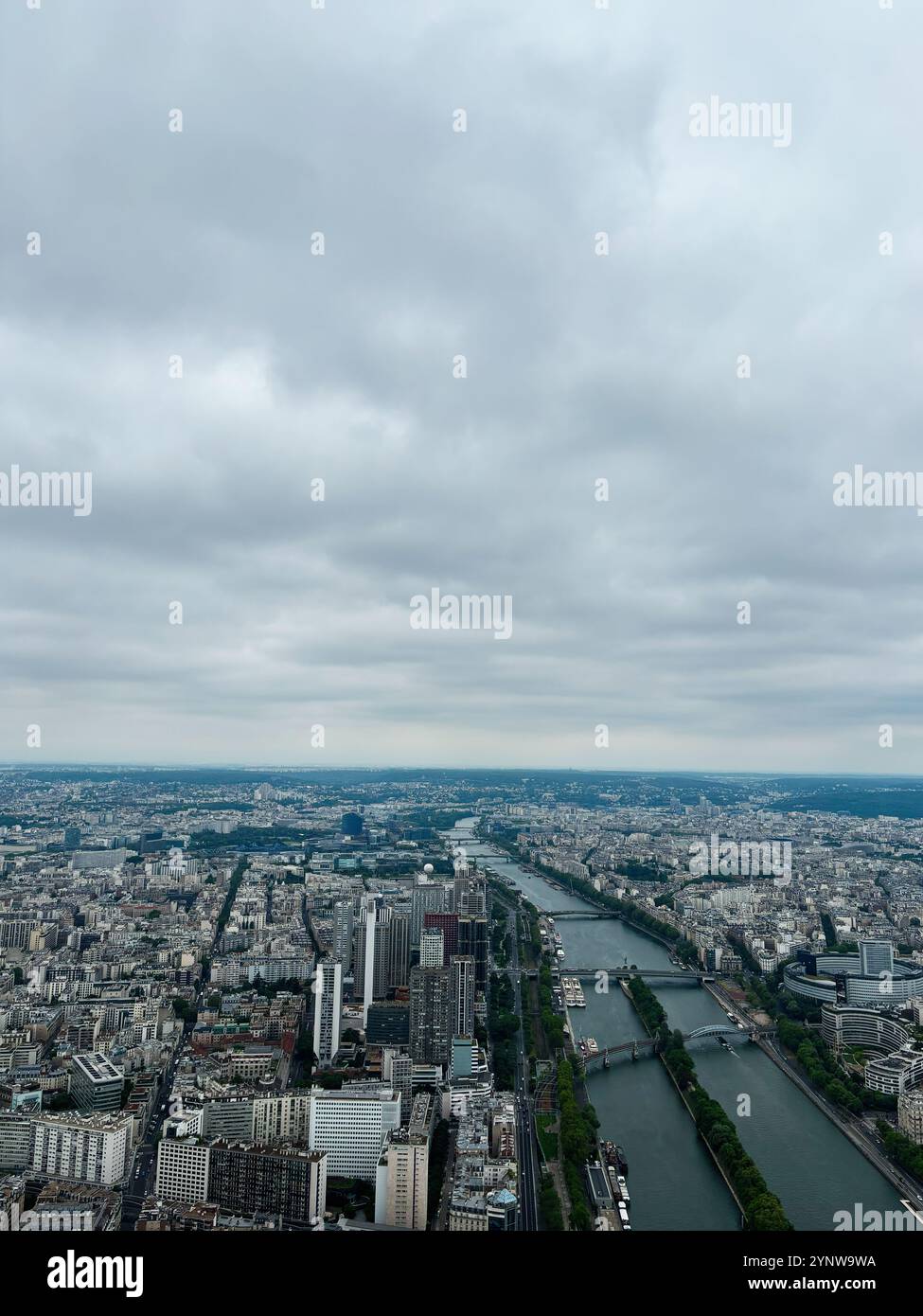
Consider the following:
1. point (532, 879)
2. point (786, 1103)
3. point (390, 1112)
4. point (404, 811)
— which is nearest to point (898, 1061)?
point (786, 1103)

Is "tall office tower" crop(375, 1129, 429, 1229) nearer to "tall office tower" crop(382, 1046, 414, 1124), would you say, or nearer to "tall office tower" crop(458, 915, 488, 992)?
"tall office tower" crop(382, 1046, 414, 1124)

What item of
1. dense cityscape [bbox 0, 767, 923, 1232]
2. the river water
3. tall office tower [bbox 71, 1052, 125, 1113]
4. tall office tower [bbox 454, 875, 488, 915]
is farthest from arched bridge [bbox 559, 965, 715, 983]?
tall office tower [bbox 71, 1052, 125, 1113]

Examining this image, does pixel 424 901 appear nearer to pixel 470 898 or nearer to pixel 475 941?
pixel 470 898

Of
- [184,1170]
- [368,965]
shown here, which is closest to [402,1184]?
[184,1170]

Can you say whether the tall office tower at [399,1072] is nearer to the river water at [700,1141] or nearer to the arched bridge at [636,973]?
the river water at [700,1141]

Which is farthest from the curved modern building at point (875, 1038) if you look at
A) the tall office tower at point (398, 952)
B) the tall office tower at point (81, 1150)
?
the tall office tower at point (81, 1150)
